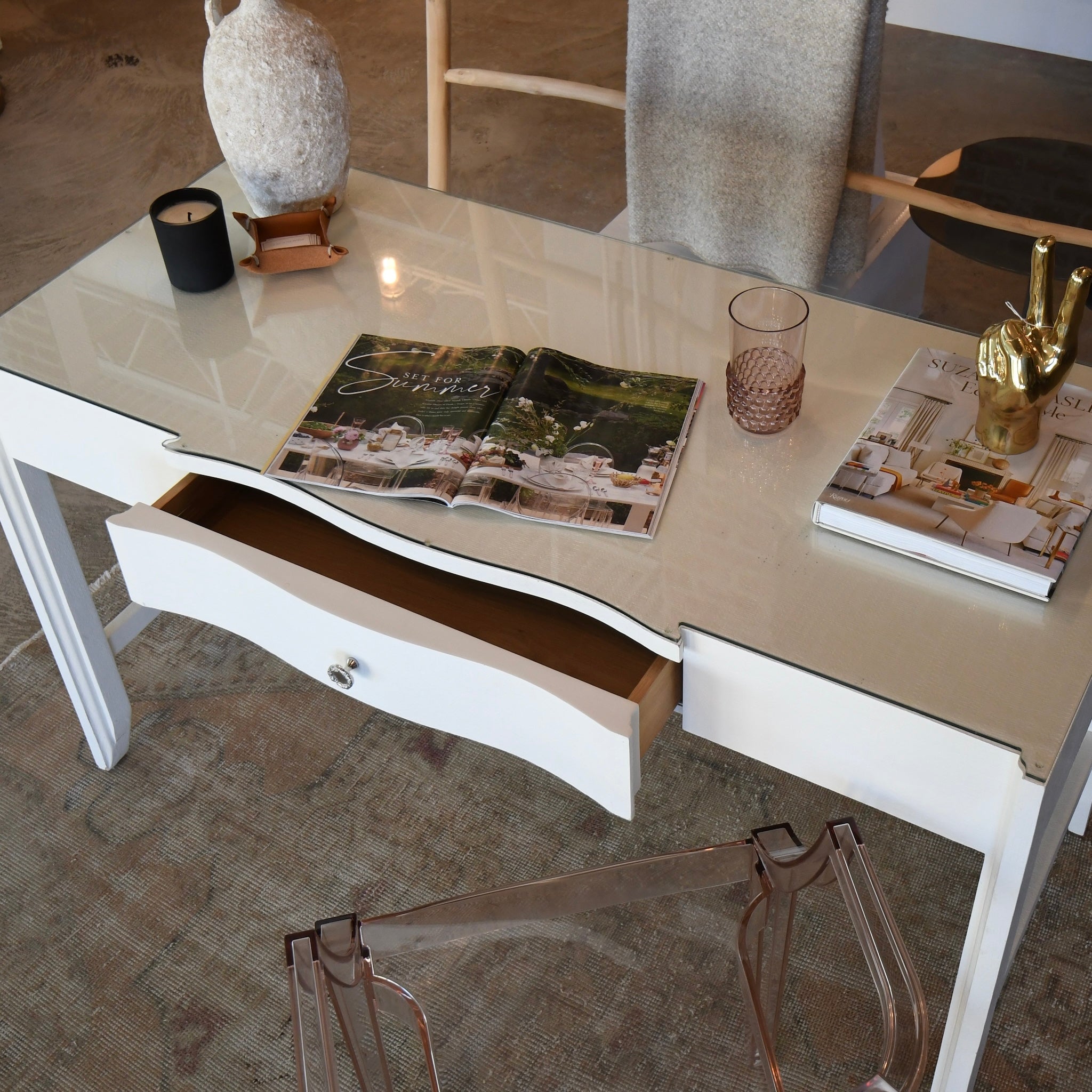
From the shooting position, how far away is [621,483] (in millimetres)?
958

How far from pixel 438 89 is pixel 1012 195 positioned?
2.67ft

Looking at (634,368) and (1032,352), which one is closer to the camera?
(1032,352)

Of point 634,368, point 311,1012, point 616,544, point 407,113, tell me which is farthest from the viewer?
point 407,113

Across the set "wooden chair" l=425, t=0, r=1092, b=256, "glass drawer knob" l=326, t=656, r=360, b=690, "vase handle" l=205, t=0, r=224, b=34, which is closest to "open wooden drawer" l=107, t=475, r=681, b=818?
"glass drawer knob" l=326, t=656, r=360, b=690

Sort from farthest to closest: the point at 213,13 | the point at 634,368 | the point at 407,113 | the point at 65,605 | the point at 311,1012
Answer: the point at 407,113 → the point at 65,605 → the point at 213,13 → the point at 634,368 → the point at 311,1012

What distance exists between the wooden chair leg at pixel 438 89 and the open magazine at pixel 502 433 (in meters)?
0.53

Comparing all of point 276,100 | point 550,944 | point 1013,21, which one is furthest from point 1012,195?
point 1013,21

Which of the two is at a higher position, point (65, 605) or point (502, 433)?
point (502, 433)

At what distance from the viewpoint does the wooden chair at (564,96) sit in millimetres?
1292

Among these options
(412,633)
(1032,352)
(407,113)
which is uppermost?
(1032,352)

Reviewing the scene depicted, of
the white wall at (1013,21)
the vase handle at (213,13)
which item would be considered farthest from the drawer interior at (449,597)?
the white wall at (1013,21)

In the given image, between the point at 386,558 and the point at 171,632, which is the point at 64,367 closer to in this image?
the point at 386,558

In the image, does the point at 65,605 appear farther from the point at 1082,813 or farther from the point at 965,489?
the point at 1082,813

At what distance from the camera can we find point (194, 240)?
1.15m
